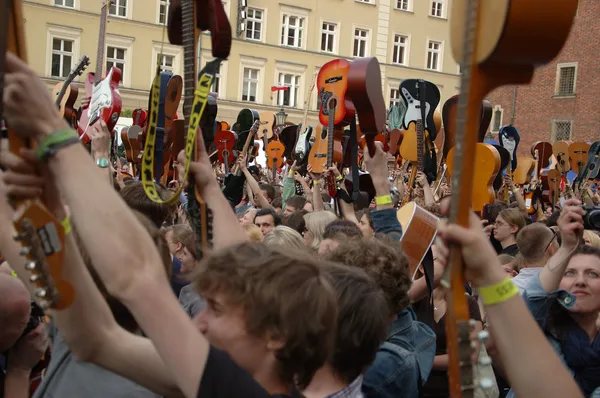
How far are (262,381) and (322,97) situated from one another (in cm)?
479

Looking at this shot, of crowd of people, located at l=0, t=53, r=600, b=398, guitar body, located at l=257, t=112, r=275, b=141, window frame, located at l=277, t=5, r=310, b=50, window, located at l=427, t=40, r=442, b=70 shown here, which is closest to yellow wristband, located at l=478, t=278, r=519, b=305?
crowd of people, located at l=0, t=53, r=600, b=398

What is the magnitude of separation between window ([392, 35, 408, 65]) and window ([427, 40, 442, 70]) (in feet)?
5.37

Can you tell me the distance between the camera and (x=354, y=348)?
234 centimetres

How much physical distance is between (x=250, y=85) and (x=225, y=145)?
2779cm

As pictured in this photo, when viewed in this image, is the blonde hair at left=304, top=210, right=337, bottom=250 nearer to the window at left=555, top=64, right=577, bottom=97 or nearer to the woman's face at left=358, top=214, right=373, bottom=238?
the woman's face at left=358, top=214, right=373, bottom=238

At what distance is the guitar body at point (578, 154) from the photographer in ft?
39.1

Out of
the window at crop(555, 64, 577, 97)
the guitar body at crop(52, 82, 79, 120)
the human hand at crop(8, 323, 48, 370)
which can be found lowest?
the human hand at crop(8, 323, 48, 370)

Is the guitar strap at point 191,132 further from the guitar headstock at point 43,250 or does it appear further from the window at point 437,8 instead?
the window at point 437,8

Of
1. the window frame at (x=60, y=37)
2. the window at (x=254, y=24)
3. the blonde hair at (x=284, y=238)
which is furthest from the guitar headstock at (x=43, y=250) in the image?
the window at (x=254, y=24)

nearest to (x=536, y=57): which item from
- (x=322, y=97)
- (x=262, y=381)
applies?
(x=262, y=381)

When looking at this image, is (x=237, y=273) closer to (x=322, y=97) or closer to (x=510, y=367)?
(x=510, y=367)

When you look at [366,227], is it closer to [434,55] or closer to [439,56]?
[439,56]

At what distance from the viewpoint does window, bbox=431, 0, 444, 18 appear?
4319cm

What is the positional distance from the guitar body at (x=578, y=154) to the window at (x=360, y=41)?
2980cm
